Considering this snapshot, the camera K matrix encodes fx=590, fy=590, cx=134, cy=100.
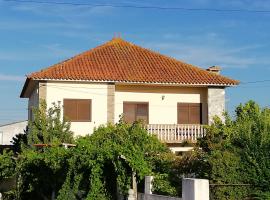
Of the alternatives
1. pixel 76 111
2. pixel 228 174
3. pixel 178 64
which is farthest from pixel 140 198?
pixel 178 64

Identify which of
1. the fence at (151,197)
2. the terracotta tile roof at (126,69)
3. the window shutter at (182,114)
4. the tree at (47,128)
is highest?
the terracotta tile roof at (126,69)

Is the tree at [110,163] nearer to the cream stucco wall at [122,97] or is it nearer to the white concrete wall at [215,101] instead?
the cream stucco wall at [122,97]

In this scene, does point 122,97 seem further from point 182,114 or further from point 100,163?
point 100,163

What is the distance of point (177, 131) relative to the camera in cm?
3341

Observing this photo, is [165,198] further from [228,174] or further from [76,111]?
[76,111]

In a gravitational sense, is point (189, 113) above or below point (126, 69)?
below

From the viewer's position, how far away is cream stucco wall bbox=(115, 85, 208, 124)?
34.7m

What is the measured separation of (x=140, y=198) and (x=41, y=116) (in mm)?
13198

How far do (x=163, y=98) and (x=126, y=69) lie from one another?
2793mm

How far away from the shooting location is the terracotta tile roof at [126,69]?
33438mm

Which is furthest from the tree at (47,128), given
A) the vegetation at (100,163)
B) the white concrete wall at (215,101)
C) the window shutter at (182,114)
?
the white concrete wall at (215,101)

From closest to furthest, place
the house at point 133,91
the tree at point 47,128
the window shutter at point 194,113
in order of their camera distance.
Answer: the tree at point 47,128, the house at point 133,91, the window shutter at point 194,113

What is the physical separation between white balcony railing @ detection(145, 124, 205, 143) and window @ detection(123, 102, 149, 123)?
160 cm

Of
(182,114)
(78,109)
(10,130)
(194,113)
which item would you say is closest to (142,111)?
(182,114)
